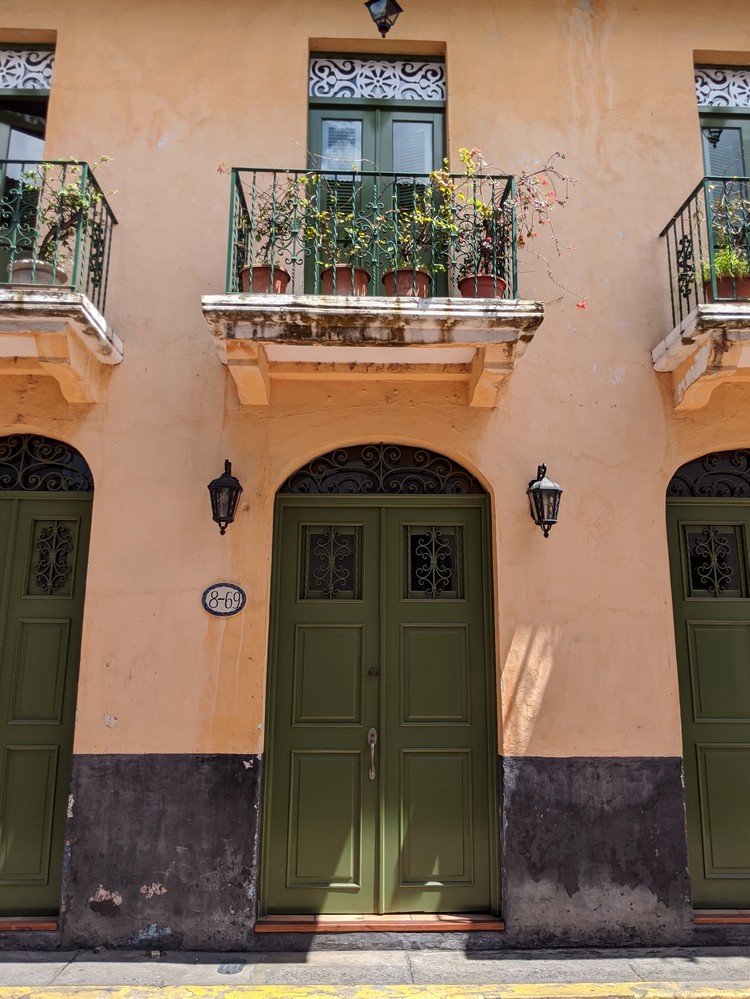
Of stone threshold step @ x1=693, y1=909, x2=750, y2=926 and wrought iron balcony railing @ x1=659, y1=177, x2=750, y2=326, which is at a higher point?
wrought iron balcony railing @ x1=659, y1=177, x2=750, y2=326

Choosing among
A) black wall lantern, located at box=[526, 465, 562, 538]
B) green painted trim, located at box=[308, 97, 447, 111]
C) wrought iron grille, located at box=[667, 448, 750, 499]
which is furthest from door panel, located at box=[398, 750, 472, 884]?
green painted trim, located at box=[308, 97, 447, 111]

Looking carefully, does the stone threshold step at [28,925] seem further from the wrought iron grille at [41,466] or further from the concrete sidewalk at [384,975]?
the wrought iron grille at [41,466]

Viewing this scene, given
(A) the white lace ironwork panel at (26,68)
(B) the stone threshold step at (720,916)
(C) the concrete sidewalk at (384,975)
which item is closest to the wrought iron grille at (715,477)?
(B) the stone threshold step at (720,916)

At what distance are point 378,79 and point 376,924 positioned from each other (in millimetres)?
6945

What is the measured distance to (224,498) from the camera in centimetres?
525

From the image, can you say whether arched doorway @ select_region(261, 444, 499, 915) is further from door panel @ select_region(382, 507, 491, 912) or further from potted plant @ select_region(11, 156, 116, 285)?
potted plant @ select_region(11, 156, 116, 285)

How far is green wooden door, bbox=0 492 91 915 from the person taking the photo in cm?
517

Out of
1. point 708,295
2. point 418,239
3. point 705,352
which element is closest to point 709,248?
point 708,295

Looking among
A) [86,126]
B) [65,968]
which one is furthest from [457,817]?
[86,126]

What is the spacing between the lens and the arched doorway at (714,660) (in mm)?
5297

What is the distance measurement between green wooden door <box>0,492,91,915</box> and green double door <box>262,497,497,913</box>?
1551 millimetres

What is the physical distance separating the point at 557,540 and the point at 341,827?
269 centimetres

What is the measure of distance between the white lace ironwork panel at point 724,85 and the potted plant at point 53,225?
17.3ft

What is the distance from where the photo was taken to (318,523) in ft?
18.6
